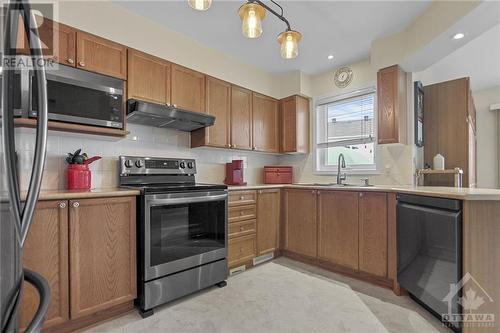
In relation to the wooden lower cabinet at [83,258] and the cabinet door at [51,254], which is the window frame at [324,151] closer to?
the wooden lower cabinet at [83,258]

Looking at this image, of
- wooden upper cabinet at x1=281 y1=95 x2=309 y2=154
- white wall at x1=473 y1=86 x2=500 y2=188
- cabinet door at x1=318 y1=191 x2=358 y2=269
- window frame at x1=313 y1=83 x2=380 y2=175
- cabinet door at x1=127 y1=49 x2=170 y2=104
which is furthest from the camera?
white wall at x1=473 y1=86 x2=500 y2=188

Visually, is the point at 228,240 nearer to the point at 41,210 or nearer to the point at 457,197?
the point at 41,210

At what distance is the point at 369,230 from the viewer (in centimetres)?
242

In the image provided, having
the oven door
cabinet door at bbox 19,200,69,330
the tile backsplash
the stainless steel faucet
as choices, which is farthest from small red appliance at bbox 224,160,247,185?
cabinet door at bbox 19,200,69,330

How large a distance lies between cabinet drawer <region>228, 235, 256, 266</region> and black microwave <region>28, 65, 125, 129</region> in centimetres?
161

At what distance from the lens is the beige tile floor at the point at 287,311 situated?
1.72 metres

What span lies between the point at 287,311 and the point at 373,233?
3.71 ft

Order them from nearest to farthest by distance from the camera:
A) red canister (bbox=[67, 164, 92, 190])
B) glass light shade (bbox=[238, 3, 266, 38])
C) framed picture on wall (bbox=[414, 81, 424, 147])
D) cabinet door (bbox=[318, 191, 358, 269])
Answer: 1. glass light shade (bbox=[238, 3, 266, 38])
2. red canister (bbox=[67, 164, 92, 190])
3. cabinet door (bbox=[318, 191, 358, 269])
4. framed picture on wall (bbox=[414, 81, 424, 147])

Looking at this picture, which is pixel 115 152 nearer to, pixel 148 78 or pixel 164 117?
pixel 164 117

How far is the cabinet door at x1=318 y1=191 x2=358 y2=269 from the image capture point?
2539mm

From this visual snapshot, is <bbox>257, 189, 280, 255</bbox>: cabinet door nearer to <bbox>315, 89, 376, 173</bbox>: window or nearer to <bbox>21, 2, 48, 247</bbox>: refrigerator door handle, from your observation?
<bbox>315, 89, 376, 173</bbox>: window

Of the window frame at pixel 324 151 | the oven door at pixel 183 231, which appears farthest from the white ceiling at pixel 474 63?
the oven door at pixel 183 231

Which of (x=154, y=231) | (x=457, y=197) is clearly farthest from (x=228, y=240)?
(x=457, y=197)

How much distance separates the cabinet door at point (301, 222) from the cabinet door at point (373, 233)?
543mm
